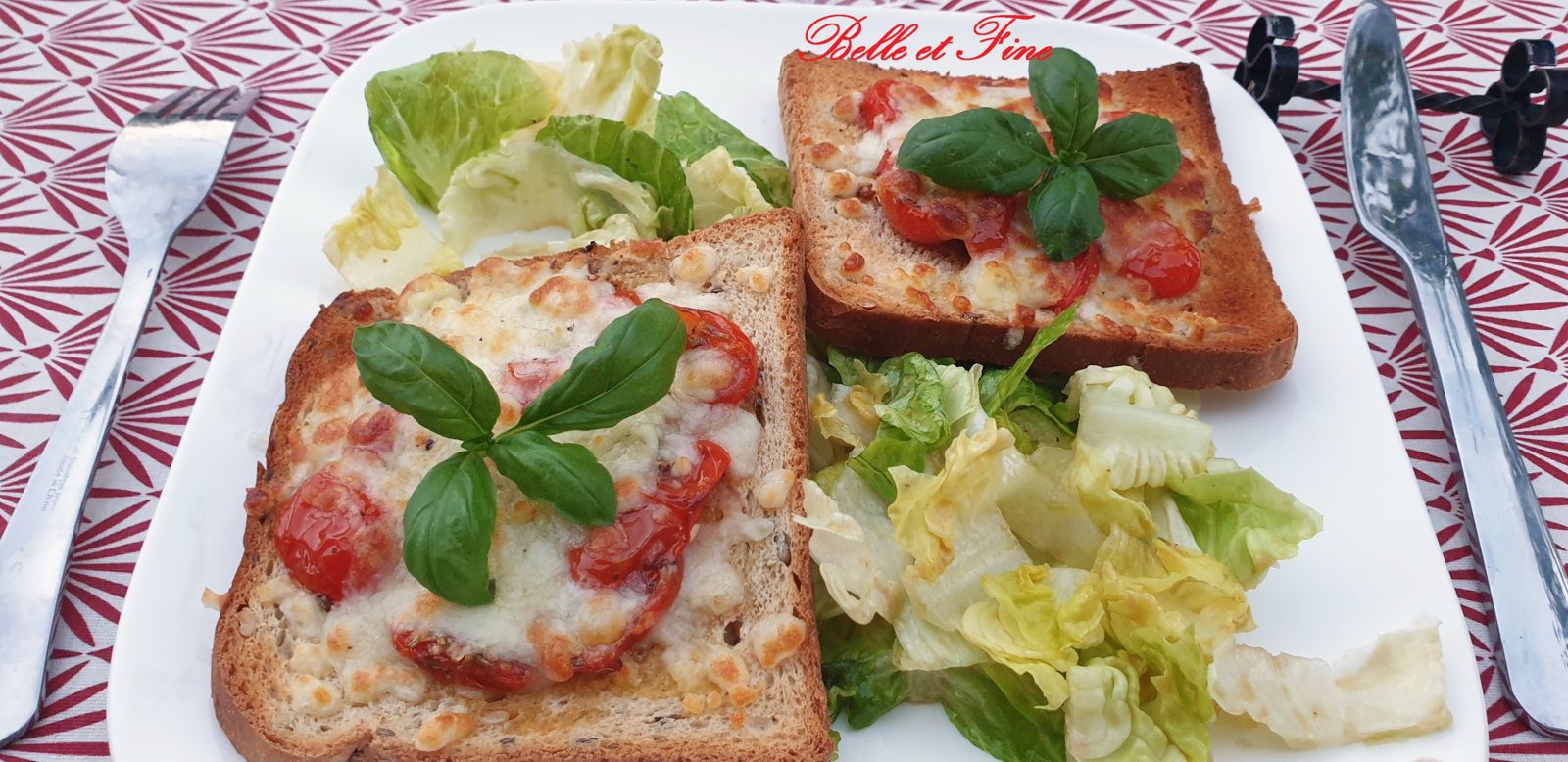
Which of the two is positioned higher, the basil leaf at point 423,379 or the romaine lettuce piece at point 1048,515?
the basil leaf at point 423,379

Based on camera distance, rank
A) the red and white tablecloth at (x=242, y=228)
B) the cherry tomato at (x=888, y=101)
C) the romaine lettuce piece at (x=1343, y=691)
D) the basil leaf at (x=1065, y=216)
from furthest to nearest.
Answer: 1. the cherry tomato at (x=888, y=101)
2. the red and white tablecloth at (x=242, y=228)
3. the basil leaf at (x=1065, y=216)
4. the romaine lettuce piece at (x=1343, y=691)

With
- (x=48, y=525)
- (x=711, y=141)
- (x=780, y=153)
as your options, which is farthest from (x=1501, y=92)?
(x=48, y=525)

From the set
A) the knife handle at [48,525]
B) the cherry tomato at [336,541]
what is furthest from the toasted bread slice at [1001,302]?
the knife handle at [48,525]

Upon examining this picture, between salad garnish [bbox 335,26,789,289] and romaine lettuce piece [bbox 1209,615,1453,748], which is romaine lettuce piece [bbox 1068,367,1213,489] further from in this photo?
salad garnish [bbox 335,26,789,289]

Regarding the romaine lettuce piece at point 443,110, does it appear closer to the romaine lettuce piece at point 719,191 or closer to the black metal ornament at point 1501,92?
the romaine lettuce piece at point 719,191

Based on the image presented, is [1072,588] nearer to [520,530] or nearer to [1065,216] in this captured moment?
[1065,216]

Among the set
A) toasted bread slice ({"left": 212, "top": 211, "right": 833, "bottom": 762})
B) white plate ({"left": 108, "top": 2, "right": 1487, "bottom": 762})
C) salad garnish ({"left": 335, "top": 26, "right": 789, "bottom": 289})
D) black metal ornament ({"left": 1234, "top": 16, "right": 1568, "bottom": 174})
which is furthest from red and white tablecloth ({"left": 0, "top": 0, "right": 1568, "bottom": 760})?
salad garnish ({"left": 335, "top": 26, "right": 789, "bottom": 289})
